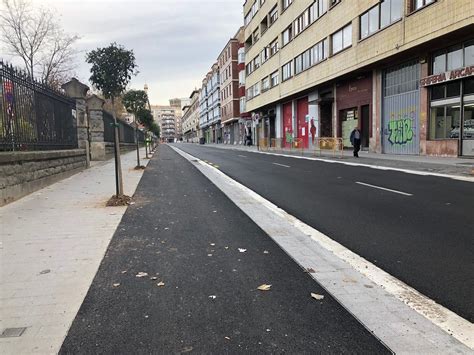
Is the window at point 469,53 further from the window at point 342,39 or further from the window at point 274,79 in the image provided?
the window at point 274,79

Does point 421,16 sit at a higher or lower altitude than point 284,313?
higher

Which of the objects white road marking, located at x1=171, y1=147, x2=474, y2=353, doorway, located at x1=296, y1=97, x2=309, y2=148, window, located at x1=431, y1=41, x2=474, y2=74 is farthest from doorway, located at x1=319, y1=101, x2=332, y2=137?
white road marking, located at x1=171, y1=147, x2=474, y2=353

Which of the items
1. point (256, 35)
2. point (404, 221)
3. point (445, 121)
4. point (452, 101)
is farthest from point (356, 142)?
point (256, 35)

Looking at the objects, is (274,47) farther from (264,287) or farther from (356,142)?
(264,287)

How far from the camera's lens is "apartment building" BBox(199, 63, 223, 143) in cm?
9169

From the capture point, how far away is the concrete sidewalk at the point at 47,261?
3299 mm

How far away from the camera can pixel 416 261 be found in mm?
4777

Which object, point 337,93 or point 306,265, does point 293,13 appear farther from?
point 306,265

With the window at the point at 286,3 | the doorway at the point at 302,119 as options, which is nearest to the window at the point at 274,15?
the window at the point at 286,3

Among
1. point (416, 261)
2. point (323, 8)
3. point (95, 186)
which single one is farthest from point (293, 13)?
point (416, 261)

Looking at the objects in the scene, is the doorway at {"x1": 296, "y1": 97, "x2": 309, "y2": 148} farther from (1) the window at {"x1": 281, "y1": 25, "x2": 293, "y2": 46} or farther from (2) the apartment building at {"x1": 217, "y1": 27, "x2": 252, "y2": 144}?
(2) the apartment building at {"x1": 217, "y1": 27, "x2": 252, "y2": 144}

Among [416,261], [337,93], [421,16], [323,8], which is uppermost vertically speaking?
[323,8]

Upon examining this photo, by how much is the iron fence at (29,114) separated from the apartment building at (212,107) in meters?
76.5

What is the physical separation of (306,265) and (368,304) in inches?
45.0
